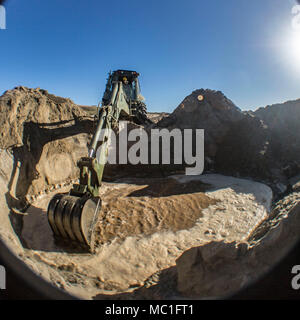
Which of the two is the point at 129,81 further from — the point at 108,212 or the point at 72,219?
the point at 72,219

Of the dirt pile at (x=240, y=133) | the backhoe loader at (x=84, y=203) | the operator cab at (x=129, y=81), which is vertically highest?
the operator cab at (x=129, y=81)

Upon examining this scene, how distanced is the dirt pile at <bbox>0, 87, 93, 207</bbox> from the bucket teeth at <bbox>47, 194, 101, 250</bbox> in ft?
3.94

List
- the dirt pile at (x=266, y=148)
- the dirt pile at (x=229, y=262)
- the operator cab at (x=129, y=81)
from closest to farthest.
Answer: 1. the dirt pile at (x=229, y=262)
2. the dirt pile at (x=266, y=148)
3. the operator cab at (x=129, y=81)

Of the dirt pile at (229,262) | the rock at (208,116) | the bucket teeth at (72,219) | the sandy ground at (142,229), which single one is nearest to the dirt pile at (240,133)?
the rock at (208,116)

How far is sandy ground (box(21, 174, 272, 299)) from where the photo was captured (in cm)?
267

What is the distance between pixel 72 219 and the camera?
3.19 meters

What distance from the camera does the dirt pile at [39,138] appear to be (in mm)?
4363

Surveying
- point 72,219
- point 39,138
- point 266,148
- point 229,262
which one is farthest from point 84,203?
point 266,148

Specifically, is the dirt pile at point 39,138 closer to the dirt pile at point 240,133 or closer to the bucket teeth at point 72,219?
the bucket teeth at point 72,219

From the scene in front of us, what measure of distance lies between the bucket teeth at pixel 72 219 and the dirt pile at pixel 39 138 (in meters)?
1.20

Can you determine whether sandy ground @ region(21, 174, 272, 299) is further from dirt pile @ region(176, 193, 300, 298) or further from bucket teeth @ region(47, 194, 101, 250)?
dirt pile @ region(176, 193, 300, 298)

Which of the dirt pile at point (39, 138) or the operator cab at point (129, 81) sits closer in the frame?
the dirt pile at point (39, 138)
